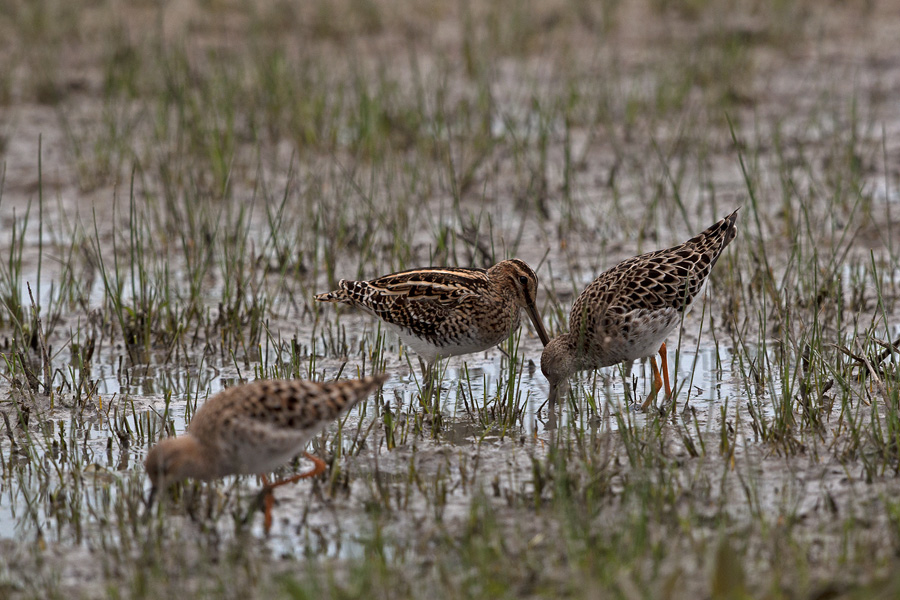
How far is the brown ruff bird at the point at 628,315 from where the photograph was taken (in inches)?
234

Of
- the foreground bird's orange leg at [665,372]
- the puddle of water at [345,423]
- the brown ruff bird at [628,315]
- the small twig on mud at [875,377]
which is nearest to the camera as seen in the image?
the puddle of water at [345,423]

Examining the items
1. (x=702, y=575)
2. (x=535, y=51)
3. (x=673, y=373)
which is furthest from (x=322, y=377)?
(x=535, y=51)

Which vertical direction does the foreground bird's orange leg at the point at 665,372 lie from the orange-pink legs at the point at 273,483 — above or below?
above

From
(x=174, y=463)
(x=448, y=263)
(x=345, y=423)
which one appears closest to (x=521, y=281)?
(x=345, y=423)

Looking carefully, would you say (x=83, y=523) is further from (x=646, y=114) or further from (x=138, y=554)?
(x=646, y=114)

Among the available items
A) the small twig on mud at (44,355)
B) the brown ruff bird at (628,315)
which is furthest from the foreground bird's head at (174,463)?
the brown ruff bird at (628,315)

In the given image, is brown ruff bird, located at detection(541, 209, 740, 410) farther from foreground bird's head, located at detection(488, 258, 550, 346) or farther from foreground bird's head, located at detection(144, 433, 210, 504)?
foreground bird's head, located at detection(144, 433, 210, 504)

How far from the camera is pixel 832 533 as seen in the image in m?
4.32

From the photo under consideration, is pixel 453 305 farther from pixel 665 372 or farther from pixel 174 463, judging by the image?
pixel 174 463

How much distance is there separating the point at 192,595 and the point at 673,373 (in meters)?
3.41

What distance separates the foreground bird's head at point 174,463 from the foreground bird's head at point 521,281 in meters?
2.22

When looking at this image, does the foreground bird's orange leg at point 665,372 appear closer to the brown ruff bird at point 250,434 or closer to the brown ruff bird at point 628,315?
the brown ruff bird at point 628,315

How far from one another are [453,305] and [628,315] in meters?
0.90

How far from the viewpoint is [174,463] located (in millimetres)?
4551
